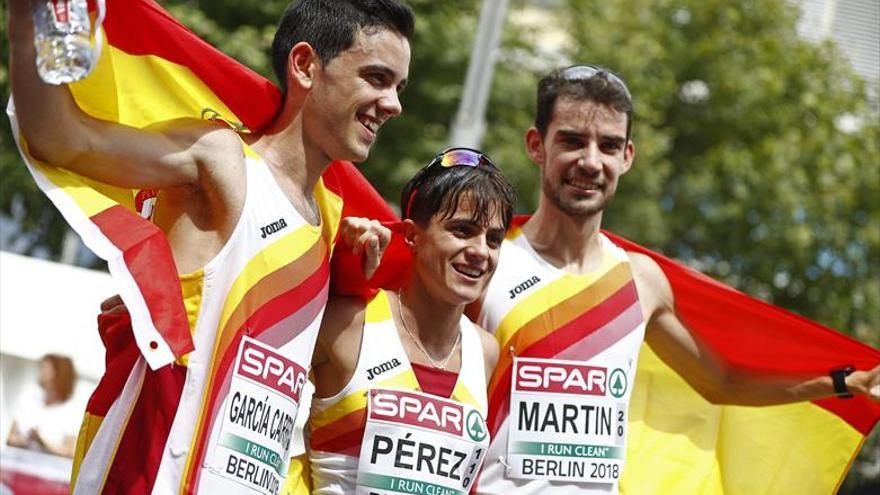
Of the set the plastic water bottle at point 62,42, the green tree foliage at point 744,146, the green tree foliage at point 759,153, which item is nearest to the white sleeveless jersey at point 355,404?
the plastic water bottle at point 62,42

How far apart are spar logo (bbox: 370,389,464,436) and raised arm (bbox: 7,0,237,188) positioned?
3.18 ft

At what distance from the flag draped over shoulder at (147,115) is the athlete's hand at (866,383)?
7.54ft

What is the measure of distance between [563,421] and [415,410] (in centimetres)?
80

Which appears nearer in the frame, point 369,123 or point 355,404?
point 369,123

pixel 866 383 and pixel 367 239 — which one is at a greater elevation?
pixel 866 383

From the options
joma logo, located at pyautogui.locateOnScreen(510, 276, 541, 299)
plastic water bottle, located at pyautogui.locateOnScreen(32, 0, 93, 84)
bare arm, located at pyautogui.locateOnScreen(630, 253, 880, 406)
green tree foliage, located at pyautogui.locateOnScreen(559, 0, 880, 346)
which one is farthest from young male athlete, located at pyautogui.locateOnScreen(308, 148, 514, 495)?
green tree foliage, located at pyautogui.locateOnScreen(559, 0, 880, 346)

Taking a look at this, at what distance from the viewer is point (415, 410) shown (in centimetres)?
499

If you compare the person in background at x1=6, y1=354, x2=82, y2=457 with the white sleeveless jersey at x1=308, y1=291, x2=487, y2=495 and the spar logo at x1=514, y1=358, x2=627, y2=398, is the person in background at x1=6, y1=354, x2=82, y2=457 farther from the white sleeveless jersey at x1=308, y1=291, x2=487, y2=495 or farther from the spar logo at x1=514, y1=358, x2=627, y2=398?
the white sleeveless jersey at x1=308, y1=291, x2=487, y2=495

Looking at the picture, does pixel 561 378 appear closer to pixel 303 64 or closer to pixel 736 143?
pixel 303 64

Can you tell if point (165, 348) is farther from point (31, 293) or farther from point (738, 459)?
point (31, 293)

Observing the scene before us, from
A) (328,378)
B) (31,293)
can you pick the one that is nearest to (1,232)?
(31,293)

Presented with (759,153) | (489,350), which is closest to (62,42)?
(489,350)

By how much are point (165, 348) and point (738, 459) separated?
3264 millimetres

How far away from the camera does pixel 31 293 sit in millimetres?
9297
